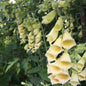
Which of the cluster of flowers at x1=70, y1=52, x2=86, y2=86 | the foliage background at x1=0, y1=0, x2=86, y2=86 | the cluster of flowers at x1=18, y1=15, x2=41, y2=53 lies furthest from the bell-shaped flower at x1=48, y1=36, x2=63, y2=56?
the foliage background at x1=0, y1=0, x2=86, y2=86

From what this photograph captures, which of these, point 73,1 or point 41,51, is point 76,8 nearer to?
point 73,1

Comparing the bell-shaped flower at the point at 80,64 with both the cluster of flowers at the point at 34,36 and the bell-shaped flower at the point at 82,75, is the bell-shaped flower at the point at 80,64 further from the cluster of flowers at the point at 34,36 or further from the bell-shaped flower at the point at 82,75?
the cluster of flowers at the point at 34,36

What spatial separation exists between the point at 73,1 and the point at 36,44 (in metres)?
0.48

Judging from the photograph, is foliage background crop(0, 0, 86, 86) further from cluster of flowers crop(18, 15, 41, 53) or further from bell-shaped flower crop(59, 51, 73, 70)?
bell-shaped flower crop(59, 51, 73, 70)

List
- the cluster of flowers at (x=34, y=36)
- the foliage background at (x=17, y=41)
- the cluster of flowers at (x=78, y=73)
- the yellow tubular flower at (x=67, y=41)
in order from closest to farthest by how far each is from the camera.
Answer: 1. the yellow tubular flower at (x=67, y=41)
2. the cluster of flowers at (x=78, y=73)
3. the cluster of flowers at (x=34, y=36)
4. the foliage background at (x=17, y=41)

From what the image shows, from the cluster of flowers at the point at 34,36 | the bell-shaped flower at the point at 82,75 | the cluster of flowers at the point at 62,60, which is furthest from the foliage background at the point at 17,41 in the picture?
the cluster of flowers at the point at 62,60

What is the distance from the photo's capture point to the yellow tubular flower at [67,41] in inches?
30.0

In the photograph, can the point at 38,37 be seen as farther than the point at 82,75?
Yes

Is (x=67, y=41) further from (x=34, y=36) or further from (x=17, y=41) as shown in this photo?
(x=17, y=41)

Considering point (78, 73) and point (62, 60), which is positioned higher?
point (62, 60)

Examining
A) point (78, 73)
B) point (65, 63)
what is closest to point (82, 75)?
point (78, 73)

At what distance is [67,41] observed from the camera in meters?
0.78

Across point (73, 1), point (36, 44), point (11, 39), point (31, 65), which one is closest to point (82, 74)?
point (36, 44)

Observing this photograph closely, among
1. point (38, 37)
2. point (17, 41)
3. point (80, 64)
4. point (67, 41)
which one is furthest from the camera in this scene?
point (17, 41)
